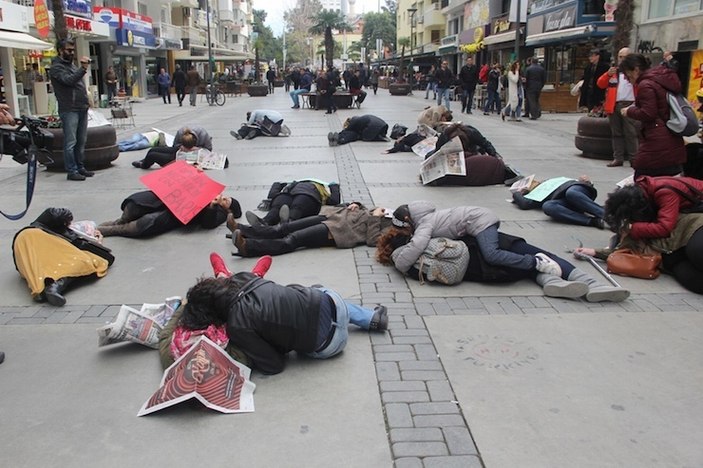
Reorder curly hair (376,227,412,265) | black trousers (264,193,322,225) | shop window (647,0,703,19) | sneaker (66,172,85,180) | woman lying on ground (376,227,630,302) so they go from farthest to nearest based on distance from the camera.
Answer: shop window (647,0,703,19), sneaker (66,172,85,180), black trousers (264,193,322,225), curly hair (376,227,412,265), woman lying on ground (376,227,630,302)

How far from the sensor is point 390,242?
5.37 metres

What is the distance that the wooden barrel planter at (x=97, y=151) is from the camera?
410 inches

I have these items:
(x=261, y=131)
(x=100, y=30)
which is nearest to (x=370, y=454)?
(x=261, y=131)

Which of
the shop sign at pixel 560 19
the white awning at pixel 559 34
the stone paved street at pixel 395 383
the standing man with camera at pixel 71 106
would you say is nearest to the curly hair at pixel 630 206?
the stone paved street at pixel 395 383

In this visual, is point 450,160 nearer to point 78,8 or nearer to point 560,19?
point 560,19

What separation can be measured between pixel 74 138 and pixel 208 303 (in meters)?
7.37

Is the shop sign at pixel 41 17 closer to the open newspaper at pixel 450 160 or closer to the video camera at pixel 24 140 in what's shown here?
the open newspaper at pixel 450 160

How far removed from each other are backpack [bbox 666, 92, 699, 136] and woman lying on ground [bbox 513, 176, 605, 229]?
1088 millimetres

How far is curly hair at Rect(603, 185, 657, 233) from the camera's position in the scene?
5023 mm

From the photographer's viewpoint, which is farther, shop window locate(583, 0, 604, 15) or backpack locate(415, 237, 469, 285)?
shop window locate(583, 0, 604, 15)

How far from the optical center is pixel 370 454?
2861mm

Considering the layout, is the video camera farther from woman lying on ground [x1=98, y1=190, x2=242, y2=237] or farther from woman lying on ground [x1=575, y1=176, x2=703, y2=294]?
woman lying on ground [x1=575, y1=176, x2=703, y2=294]

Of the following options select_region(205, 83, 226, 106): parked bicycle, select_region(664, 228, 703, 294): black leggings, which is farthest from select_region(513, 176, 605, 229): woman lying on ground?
select_region(205, 83, 226, 106): parked bicycle

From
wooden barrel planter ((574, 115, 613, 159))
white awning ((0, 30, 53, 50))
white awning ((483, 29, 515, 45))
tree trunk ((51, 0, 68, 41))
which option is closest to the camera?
wooden barrel planter ((574, 115, 613, 159))
